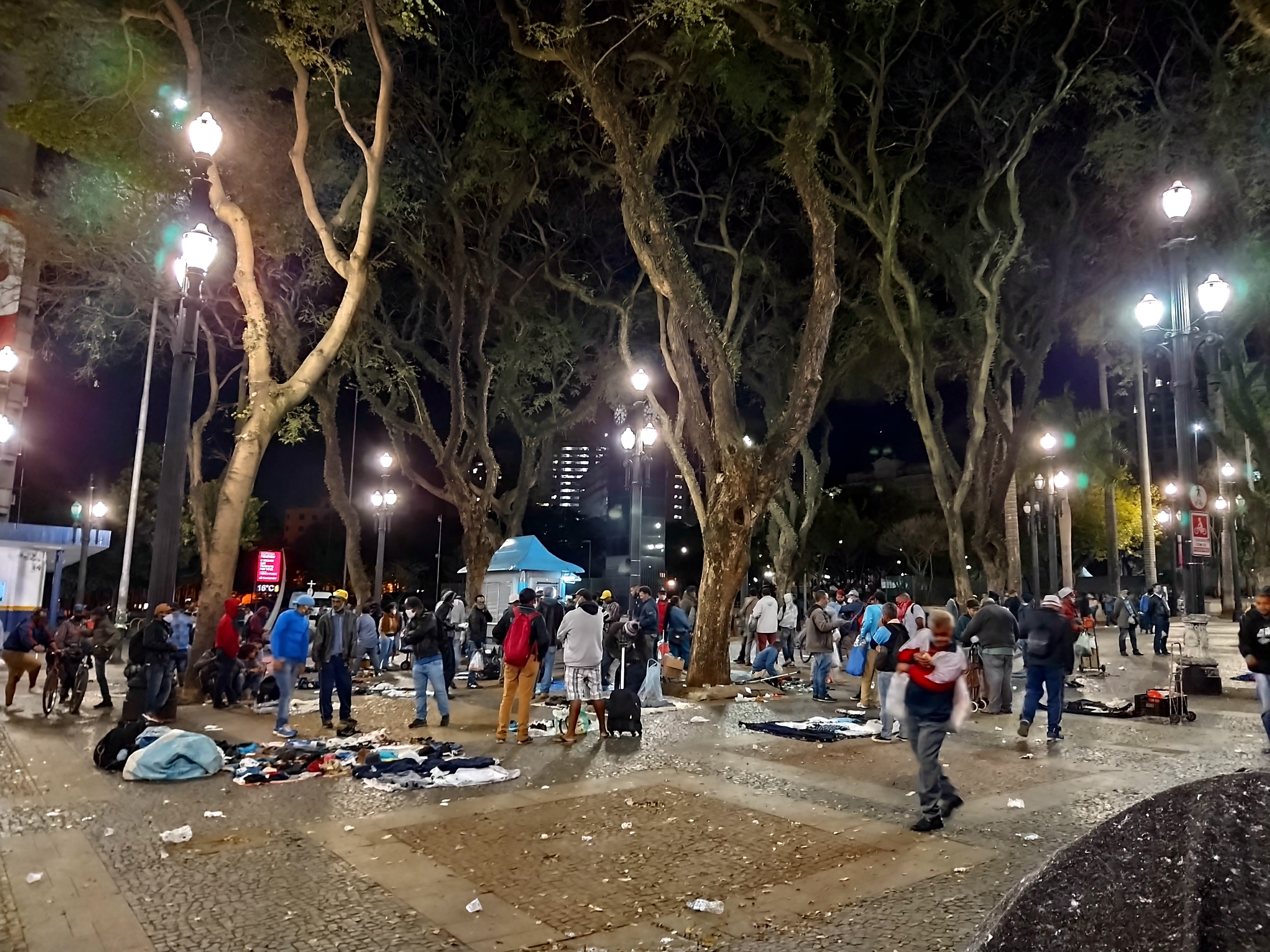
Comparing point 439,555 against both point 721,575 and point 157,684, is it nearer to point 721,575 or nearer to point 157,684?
point 721,575

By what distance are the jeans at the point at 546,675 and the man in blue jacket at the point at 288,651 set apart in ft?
14.4

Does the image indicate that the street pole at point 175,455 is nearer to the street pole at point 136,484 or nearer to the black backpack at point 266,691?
the black backpack at point 266,691

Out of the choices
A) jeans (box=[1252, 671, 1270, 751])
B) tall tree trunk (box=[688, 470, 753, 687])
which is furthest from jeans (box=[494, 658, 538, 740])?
jeans (box=[1252, 671, 1270, 751])

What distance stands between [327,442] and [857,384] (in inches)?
607

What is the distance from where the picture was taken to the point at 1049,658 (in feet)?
32.9

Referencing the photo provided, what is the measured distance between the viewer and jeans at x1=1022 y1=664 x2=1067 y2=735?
33.1 feet

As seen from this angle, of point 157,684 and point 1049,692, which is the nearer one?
point 1049,692

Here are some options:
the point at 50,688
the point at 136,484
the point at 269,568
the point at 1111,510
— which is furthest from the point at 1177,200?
the point at 1111,510

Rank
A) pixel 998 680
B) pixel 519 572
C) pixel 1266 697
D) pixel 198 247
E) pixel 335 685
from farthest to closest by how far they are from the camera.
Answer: pixel 519 572 → pixel 998 680 → pixel 335 685 → pixel 198 247 → pixel 1266 697

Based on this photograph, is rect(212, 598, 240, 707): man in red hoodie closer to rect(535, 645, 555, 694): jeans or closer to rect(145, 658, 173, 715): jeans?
rect(145, 658, 173, 715): jeans

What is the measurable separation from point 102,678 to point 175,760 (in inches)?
248

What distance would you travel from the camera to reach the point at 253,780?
802 cm

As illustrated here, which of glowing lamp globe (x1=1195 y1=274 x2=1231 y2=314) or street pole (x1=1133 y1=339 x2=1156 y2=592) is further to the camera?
street pole (x1=1133 y1=339 x2=1156 y2=592)

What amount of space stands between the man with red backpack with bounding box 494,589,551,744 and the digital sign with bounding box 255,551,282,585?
22.3 m
